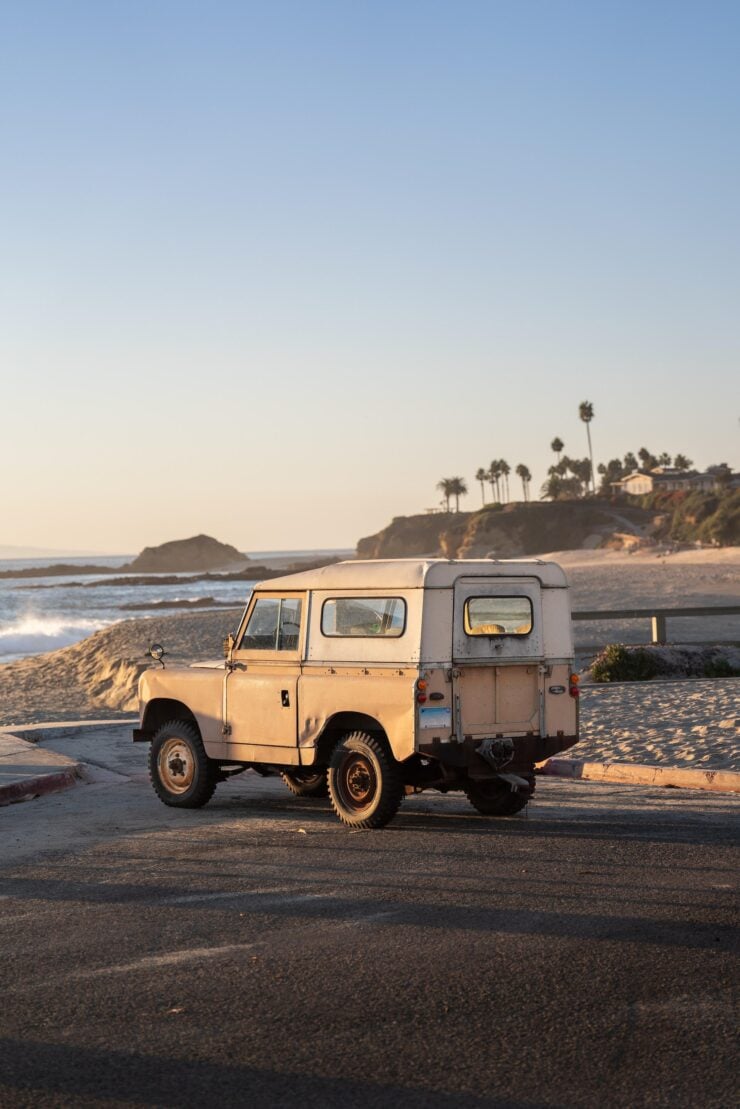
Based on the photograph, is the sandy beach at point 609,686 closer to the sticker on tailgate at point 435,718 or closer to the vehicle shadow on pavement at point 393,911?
the sticker on tailgate at point 435,718


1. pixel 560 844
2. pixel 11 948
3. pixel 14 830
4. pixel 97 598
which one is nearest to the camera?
pixel 11 948

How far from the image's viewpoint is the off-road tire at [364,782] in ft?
35.4

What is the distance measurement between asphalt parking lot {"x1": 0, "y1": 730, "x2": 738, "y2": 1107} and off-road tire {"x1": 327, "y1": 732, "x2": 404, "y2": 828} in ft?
0.71

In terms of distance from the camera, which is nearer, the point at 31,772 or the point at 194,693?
the point at 194,693

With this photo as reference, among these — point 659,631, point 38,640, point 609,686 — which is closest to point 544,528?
point 38,640

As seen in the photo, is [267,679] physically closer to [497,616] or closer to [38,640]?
[497,616]

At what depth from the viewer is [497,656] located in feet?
36.1

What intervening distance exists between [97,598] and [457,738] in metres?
113

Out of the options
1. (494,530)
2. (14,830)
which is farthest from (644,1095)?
(494,530)

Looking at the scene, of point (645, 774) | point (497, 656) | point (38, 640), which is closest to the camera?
point (497, 656)

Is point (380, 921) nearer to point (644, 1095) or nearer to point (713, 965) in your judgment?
point (713, 965)

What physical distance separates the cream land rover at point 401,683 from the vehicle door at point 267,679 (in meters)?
0.01

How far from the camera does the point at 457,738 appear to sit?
35.1 ft

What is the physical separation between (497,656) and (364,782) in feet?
5.04
